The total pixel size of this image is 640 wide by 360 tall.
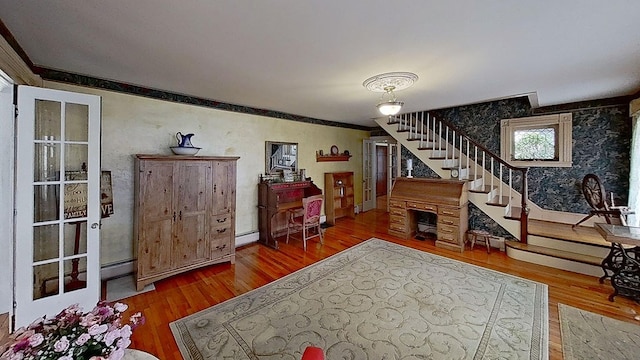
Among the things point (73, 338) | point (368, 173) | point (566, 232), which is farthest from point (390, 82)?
point (368, 173)

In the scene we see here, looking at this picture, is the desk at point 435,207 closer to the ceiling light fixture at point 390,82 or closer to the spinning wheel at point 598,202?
the spinning wheel at point 598,202

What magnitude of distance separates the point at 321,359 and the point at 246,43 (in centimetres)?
230

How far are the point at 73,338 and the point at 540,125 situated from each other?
21.0 ft

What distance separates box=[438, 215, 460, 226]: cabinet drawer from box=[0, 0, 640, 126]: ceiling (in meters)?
2.12

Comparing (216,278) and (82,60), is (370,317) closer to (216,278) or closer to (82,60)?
(216,278)

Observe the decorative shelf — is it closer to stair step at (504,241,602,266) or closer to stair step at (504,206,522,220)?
stair step at (504,206,522,220)

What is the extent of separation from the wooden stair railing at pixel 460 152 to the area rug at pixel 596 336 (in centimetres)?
209

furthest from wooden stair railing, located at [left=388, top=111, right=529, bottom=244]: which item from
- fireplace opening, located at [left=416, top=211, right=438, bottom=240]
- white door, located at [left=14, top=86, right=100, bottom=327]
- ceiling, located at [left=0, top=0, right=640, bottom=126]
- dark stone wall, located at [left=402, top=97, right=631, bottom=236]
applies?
white door, located at [left=14, top=86, right=100, bottom=327]

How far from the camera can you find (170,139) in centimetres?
359

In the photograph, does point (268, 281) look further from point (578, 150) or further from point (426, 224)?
point (578, 150)

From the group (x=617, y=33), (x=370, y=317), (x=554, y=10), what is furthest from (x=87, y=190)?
(x=617, y=33)

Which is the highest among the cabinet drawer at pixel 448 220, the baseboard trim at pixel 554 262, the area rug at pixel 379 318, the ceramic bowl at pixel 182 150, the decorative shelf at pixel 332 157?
the decorative shelf at pixel 332 157

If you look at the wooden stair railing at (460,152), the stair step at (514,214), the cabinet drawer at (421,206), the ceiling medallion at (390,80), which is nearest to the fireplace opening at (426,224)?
the cabinet drawer at (421,206)

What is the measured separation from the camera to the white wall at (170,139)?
313 cm
